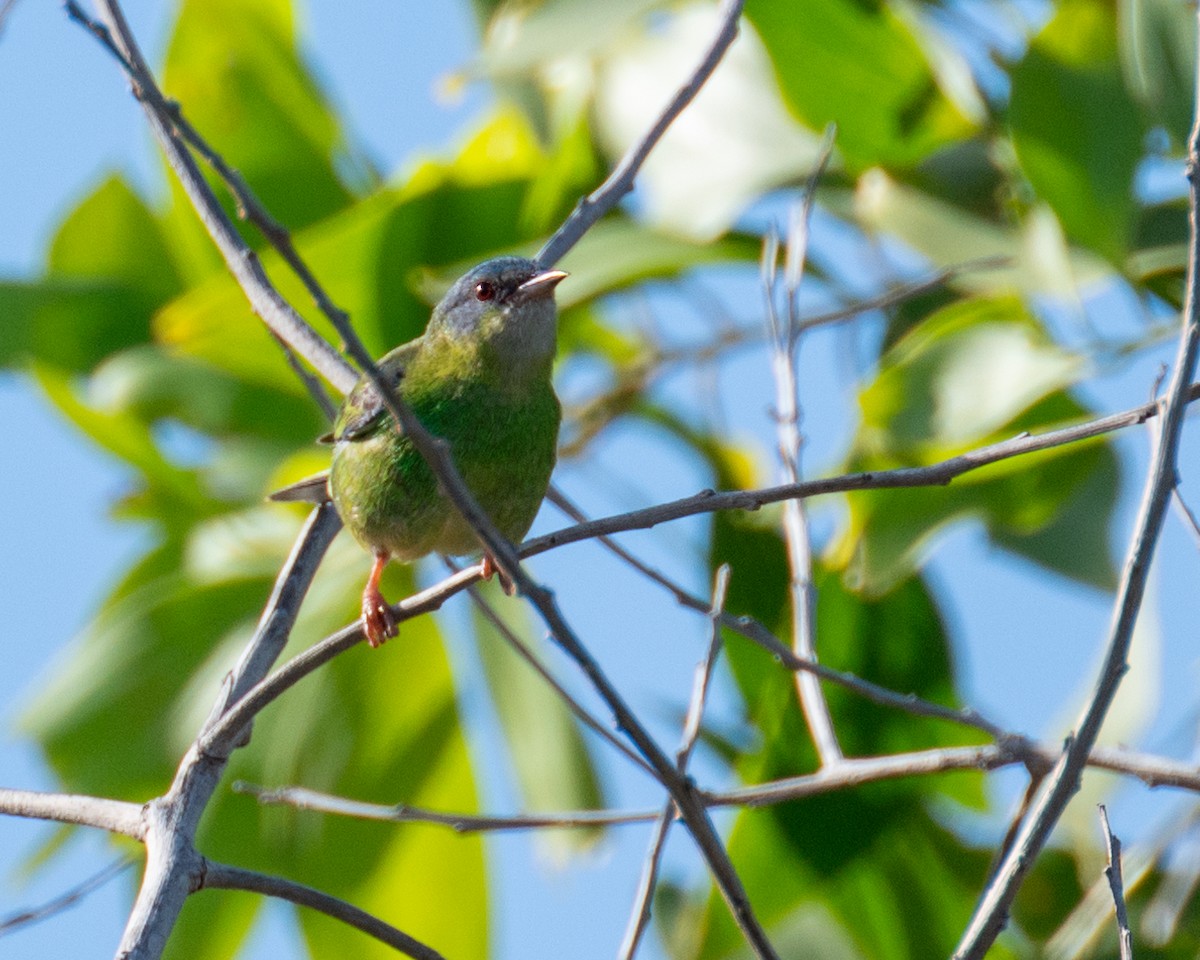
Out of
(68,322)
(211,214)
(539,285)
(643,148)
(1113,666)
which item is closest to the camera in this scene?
(1113,666)

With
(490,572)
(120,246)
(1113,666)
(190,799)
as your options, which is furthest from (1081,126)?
(120,246)

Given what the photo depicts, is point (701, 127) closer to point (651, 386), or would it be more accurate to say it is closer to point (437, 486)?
point (651, 386)

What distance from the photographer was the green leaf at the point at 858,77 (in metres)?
4.70

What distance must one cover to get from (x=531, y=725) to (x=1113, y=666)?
300 cm

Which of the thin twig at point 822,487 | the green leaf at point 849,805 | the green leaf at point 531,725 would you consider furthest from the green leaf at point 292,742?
the thin twig at point 822,487

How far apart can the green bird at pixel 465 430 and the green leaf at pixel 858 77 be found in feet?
4.13

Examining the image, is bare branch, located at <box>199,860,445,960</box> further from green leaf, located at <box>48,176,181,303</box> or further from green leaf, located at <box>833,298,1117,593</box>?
green leaf, located at <box>48,176,181,303</box>

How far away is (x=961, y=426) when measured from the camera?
4.03m

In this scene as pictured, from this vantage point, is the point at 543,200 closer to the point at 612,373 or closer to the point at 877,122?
the point at 612,373

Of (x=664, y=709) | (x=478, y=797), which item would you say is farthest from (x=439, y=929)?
(x=664, y=709)

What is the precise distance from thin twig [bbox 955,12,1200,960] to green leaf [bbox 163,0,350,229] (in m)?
3.90

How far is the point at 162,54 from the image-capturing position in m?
5.71

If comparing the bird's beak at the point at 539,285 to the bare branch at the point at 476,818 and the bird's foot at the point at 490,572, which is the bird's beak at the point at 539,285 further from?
the bare branch at the point at 476,818

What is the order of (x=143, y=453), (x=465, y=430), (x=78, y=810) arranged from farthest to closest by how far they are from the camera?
(x=143, y=453)
(x=465, y=430)
(x=78, y=810)
